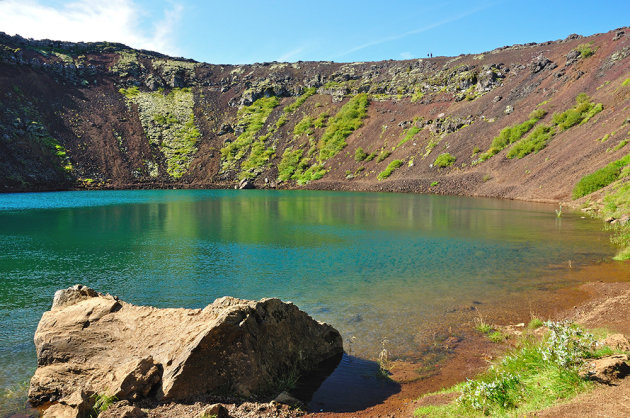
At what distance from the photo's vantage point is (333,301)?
15.7 m

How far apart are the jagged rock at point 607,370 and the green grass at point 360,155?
84347mm

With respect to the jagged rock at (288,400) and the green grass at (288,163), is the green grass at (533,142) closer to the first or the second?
the green grass at (288,163)

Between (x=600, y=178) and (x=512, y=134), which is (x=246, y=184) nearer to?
(x=512, y=134)

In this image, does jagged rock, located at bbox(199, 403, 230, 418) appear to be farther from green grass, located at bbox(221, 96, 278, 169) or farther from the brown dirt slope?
green grass, located at bbox(221, 96, 278, 169)

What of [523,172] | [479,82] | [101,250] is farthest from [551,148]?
[101,250]

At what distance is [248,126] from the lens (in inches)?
4451

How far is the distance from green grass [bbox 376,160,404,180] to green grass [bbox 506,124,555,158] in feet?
→ 71.5

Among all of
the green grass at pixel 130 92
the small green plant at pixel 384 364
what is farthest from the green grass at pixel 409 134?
the green grass at pixel 130 92

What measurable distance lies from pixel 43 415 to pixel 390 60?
129m

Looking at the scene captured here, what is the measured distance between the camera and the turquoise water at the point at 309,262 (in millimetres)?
14180

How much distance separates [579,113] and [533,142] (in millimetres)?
7345

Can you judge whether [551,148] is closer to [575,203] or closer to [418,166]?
[575,203]

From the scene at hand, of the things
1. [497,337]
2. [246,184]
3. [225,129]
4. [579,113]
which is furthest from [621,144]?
[225,129]

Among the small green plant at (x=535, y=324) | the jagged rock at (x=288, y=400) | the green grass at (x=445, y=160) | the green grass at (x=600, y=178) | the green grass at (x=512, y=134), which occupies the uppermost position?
the green grass at (x=512, y=134)
